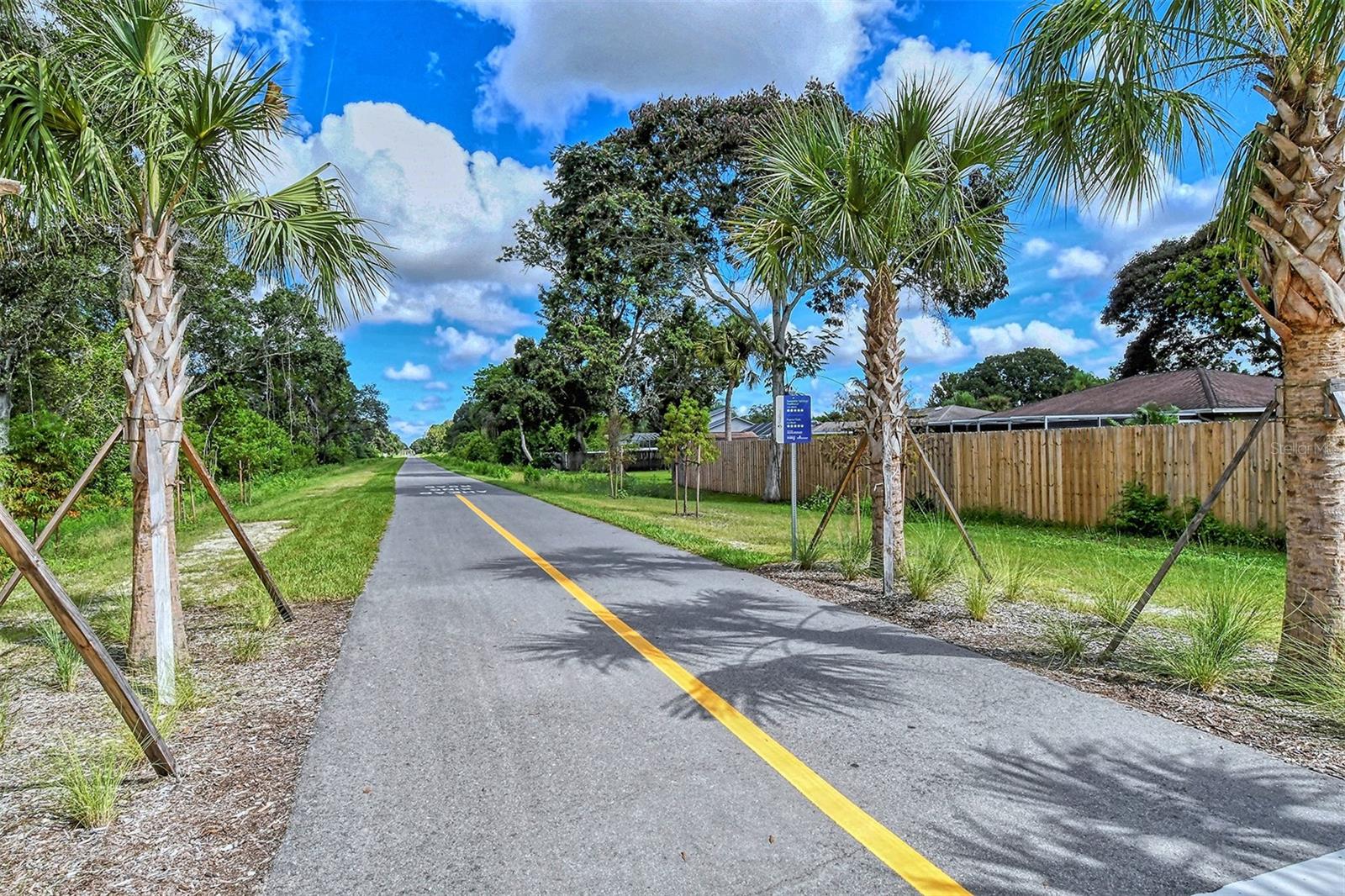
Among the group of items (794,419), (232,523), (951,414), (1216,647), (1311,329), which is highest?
(951,414)

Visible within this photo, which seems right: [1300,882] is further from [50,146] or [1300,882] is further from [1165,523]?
[1165,523]

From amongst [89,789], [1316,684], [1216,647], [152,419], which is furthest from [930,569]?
[152,419]

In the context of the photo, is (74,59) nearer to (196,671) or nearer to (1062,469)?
(196,671)

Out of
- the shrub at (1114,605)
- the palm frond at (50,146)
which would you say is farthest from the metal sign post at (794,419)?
the palm frond at (50,146)

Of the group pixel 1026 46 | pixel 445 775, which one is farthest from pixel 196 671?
pixel 1026 46

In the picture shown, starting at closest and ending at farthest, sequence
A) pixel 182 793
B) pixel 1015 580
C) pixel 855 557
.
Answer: pixel 182 793
pixel 1015 580
pixel 855 557

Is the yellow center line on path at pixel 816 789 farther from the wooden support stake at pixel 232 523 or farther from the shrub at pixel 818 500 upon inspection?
the shrub at pixel 818 500

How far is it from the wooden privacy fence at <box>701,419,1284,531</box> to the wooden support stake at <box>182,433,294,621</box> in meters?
6.25

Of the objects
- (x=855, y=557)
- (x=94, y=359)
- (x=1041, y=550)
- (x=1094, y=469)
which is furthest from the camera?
(x=94, y=359)

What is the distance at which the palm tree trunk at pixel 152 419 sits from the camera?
15.1 ft

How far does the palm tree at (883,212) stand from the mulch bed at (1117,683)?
597mm

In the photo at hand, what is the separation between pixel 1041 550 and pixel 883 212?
20.3 ft

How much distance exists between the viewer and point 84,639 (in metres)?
3.08

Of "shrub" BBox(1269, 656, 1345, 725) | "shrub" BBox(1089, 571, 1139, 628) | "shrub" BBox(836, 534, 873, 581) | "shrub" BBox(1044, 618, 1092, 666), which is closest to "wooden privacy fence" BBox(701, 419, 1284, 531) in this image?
"shrub" BBox(836, 534, 873, 581)
